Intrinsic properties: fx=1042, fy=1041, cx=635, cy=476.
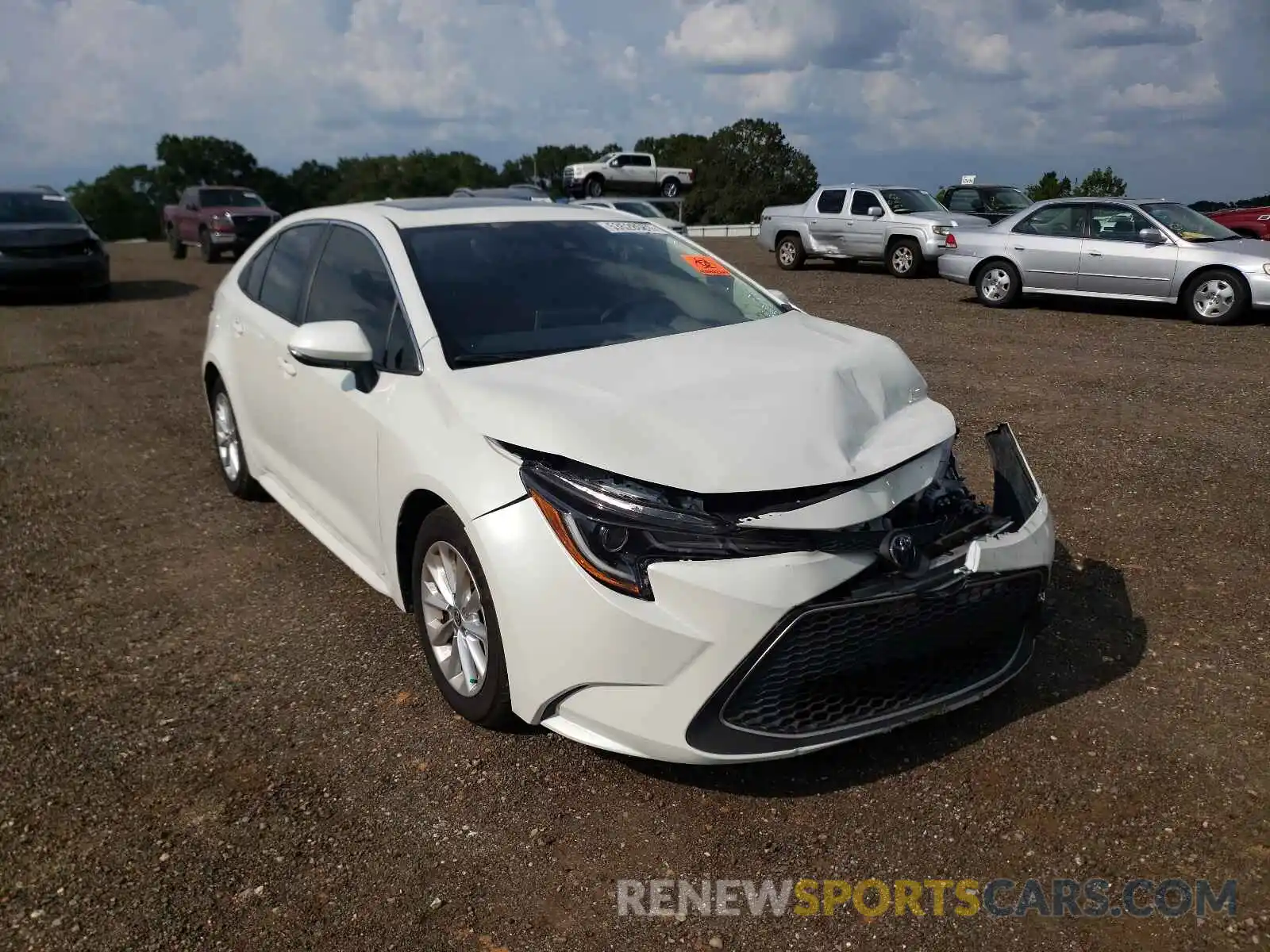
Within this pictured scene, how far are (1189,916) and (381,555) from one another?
108 inches

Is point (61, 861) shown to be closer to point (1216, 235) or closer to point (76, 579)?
point (76, 579)

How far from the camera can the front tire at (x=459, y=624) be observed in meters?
3.20

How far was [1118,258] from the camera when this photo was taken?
12.2 metres

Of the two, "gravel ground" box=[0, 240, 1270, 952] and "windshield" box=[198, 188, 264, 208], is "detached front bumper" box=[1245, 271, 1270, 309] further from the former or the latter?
"windshield" box=[198, 188, 264, 208]

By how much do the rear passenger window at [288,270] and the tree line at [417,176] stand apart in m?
59.7

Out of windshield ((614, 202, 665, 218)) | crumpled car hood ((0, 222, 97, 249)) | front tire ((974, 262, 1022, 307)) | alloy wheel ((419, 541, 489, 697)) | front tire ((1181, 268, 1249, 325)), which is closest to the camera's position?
alloy wheel ((419, 541, 489, 697))

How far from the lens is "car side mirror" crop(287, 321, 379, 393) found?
3.73 meters

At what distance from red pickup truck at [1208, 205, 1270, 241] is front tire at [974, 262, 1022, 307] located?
5426 mm

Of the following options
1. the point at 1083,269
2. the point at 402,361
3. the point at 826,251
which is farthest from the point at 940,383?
the point at 826,251

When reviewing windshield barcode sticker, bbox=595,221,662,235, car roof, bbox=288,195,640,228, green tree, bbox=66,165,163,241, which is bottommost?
green tree, bbox=66,165,163,241

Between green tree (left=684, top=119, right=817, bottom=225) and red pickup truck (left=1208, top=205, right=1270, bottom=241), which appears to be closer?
red pickup truck (left=1208, top=205, right=1270, bottom=241)

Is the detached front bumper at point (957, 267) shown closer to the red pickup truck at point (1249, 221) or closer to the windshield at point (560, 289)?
the red pickup truck at point (1249, 221)

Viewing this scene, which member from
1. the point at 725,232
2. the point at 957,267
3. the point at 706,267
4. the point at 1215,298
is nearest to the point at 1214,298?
the point at 1215,298

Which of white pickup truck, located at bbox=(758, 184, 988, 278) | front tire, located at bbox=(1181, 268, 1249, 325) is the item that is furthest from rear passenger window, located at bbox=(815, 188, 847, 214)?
front tire, located at bbox=(1181, 268, 1249, 325)
